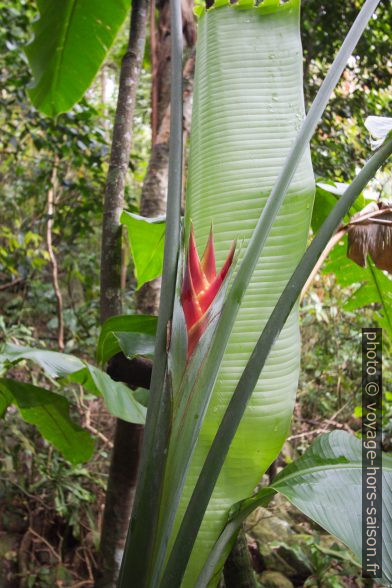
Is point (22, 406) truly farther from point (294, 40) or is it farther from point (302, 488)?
point (294, 40)

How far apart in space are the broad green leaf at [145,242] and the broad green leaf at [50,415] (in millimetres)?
406

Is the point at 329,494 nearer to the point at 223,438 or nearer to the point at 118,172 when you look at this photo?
the point at 223,438

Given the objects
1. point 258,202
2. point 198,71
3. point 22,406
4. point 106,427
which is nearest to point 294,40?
point 198,71

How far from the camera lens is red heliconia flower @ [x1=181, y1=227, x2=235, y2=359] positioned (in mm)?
684

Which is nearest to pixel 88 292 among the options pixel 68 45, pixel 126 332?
pixel 68 45

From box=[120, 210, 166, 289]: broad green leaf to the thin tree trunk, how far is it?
159mm

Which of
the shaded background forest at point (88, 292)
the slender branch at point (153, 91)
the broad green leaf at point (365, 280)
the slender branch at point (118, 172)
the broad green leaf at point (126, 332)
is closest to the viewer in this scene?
the broad green leaf at point (126, 332)

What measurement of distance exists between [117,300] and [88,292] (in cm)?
247

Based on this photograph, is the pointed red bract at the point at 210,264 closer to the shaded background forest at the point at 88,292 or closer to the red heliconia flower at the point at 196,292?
the red heliconia flower at the point at 196,292

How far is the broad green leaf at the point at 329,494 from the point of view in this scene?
0.70 m

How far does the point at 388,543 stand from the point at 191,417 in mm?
353

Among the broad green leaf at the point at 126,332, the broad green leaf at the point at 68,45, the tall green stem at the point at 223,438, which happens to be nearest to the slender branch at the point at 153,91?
the broad green leaf at the point at 68,45

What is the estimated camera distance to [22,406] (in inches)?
37.9

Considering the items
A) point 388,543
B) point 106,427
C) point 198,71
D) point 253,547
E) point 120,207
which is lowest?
point 253,547
